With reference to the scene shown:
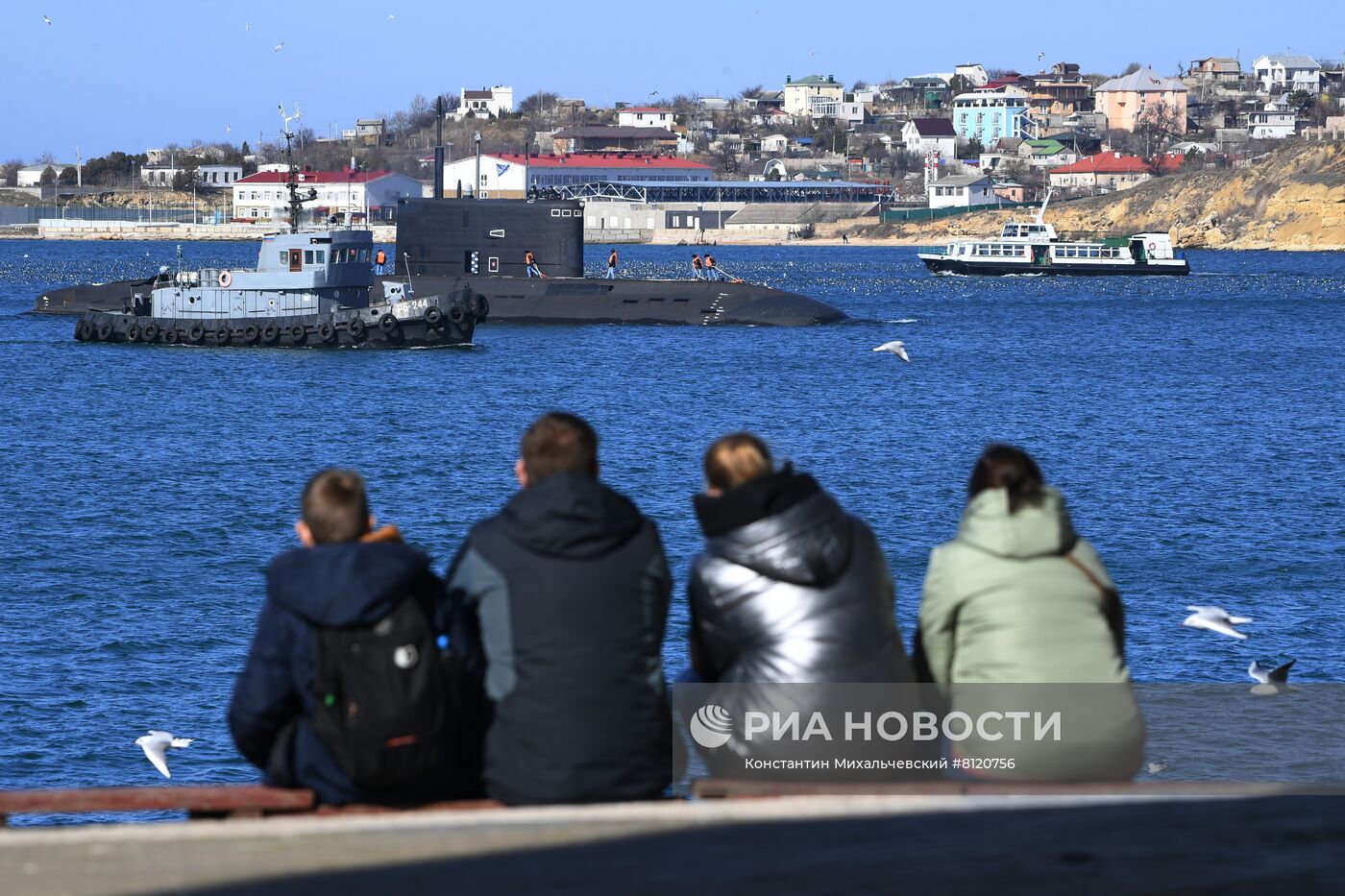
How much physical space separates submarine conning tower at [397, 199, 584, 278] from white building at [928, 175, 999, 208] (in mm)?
128295

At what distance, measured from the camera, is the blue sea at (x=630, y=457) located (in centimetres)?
1628

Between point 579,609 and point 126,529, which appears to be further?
point 126,529

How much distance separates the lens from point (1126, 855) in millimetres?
4344

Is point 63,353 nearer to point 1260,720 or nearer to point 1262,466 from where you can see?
point 1262,466

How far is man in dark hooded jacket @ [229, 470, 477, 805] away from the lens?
470 cm

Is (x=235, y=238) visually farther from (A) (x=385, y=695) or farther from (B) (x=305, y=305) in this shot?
(A) (x=385, y=695)

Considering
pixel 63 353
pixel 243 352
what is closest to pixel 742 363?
pixel 243 352

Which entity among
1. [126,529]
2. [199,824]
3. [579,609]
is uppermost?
[579,609]

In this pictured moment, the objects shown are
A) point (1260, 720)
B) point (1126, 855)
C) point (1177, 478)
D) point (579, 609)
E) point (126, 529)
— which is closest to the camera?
point (1126, 855)

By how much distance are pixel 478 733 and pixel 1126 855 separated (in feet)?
6.33

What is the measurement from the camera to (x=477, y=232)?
55.5 metres

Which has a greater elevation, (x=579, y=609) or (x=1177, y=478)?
(x=579, y=609)

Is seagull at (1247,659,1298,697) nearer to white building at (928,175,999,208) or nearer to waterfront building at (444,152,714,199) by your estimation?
waterfront building at (444,152,714,199)

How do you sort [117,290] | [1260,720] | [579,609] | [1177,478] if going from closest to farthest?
[579,609] → [1260,720] → [1177,478] → [117,290]
